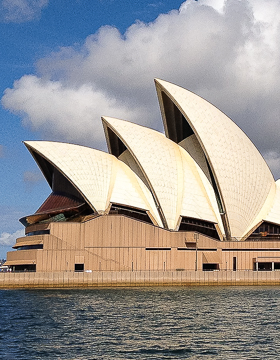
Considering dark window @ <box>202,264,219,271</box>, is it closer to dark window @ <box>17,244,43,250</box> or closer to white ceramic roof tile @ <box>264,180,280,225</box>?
white ceramic roof tile @ <box>264,180,280,225</box>

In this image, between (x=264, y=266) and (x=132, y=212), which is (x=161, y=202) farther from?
(x=264, y=266)

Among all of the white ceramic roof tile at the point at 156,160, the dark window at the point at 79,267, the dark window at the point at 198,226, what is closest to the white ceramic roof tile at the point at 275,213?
the dark window at the point at 198,226

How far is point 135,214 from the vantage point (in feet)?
182

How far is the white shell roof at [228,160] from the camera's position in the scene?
5638cm

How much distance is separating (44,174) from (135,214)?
13.4m

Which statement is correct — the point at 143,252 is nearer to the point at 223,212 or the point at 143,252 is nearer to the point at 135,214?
the point at 135,214

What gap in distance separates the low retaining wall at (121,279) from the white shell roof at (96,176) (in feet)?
23.6

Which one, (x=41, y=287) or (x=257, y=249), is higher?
(x=257, y=249)

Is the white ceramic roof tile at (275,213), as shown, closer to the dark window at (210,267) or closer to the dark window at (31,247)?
the dark window at (210,267)

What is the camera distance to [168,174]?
5675 cm

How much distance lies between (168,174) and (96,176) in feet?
25.0

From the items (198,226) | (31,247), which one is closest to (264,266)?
(198,226)

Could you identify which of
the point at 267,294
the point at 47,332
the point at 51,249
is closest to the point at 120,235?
the point at 51,249

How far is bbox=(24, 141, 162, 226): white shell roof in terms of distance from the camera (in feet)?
178
